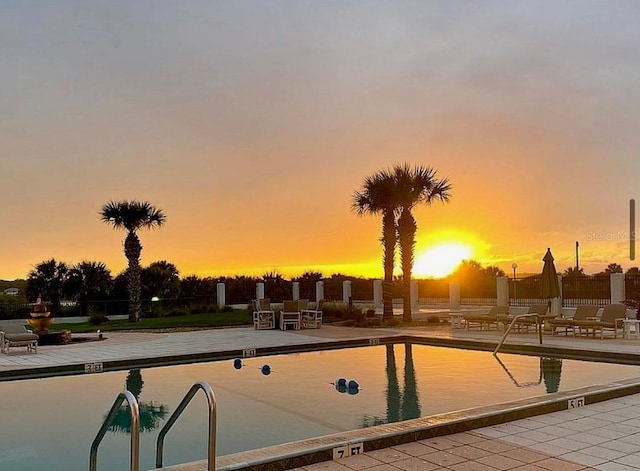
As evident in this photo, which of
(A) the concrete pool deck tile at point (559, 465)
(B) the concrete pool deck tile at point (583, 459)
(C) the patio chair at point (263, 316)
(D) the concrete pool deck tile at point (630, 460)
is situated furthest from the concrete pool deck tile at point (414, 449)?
(C) the patio chair at point (263, 316)

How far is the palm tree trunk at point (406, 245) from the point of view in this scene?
19.2 metres

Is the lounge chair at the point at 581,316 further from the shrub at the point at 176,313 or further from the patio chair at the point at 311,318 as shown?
the shrub at the point at 176,313

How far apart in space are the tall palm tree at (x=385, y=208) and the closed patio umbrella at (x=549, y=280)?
5.34 meters

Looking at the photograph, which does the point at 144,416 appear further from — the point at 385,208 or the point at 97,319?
the point at 97,319

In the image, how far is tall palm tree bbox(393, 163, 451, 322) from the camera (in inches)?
741

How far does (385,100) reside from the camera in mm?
15547

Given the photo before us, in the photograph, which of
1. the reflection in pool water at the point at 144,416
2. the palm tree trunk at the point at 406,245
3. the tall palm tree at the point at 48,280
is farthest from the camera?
the tall palm tree at the point at 48,280

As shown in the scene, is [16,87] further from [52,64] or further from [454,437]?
[454,437]

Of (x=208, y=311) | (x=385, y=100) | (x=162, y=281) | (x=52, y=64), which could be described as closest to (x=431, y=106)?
(x=385, y=100)

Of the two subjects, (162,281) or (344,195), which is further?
(162,281)

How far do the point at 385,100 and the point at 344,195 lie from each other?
18.0ft

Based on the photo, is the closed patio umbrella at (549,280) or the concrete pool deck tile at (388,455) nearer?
the concrete pool deck tile at (388,455)

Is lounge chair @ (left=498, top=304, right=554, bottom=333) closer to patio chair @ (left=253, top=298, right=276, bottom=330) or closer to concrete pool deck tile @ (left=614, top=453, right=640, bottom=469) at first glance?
patio chair @ (left=253, top=298, right=276, bottom=330)

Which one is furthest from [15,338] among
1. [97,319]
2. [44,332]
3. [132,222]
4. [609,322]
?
[609,322]
